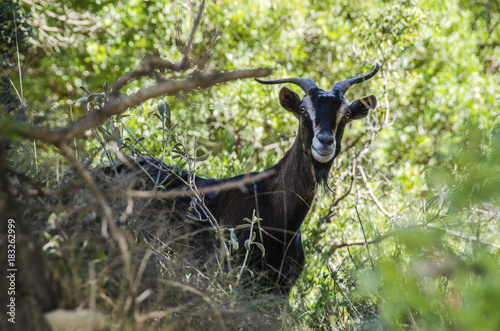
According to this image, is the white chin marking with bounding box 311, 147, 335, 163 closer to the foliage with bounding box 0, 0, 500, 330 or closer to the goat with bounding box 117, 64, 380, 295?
the goat with bounding box 117, 64, 380, 295

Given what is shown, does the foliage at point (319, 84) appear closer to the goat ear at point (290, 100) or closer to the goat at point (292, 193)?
the goat at point (292, 193)

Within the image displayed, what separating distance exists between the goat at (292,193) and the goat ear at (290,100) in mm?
316

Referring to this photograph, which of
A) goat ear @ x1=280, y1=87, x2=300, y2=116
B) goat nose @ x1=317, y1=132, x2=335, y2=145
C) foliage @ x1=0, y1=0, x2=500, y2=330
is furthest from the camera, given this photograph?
foliage @ x1=0, y1=0, x2=500, y2=330

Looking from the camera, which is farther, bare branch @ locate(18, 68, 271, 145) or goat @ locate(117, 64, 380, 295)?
goat @ locate(117, 64, 380, 295)

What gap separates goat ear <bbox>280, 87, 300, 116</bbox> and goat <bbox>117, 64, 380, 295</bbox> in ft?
1.04

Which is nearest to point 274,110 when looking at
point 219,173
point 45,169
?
point 219,173

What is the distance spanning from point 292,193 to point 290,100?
113cm

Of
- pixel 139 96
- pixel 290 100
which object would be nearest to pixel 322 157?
pixel 290 100

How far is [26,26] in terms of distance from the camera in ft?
20.7

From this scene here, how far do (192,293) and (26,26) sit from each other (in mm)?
5114

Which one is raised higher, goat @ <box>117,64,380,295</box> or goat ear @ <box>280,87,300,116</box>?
goat ear @ <box>280,87,300,116</box>

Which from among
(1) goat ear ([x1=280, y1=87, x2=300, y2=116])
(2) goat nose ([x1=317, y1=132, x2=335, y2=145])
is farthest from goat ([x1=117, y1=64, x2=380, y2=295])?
(1) goat ear ([x1=280, y1=87, x2=300, y2=116])

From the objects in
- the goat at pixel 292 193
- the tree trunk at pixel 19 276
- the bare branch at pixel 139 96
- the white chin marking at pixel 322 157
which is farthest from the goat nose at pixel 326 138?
the tree trunk at pixel 19 276

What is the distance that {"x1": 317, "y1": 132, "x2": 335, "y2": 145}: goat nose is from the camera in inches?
170
